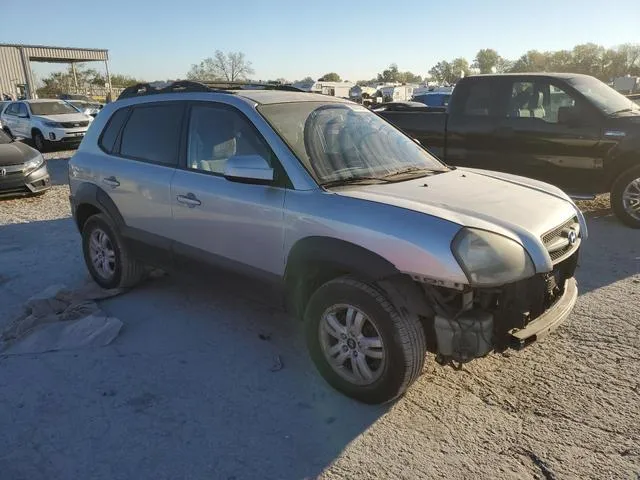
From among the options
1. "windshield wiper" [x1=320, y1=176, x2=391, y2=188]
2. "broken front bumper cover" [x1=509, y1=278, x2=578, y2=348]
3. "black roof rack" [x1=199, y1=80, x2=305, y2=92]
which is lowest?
"broken front bumper cover" [x1=509, y1=278, x2=578, y2=348]

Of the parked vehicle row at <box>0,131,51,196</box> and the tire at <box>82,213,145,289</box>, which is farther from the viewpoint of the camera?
the parked vehicle row at <box>0,131,51,196</box>

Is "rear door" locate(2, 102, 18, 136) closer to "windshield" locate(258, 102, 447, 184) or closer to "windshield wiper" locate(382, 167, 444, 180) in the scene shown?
"windshield" locate(258, 102, 447, 184)

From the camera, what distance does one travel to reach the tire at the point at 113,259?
4816mm

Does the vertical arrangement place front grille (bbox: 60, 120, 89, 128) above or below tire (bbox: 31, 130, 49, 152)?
above

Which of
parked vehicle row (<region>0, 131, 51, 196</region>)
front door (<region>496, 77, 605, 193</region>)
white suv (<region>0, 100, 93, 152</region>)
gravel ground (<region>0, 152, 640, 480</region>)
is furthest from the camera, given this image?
white suv (<region>0, 100, 93, 152</region>)

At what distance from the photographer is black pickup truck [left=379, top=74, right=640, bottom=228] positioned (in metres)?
6.77

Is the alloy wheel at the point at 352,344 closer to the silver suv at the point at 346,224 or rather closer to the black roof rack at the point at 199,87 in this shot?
the silver suv at the point at 346,224

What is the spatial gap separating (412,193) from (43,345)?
2934 mm

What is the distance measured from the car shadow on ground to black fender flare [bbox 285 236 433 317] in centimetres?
25

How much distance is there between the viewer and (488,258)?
106 inches

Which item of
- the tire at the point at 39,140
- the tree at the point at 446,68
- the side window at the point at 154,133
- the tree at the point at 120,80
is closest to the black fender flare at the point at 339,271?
the side window at the point at 154,133

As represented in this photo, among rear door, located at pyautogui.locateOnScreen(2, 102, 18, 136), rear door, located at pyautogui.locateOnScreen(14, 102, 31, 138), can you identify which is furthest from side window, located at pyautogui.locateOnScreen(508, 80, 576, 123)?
rear door, located at pyautogui.locateOnScreen(2, 102, 18, 136)

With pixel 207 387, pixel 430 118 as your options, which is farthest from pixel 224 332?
pixel 430 118

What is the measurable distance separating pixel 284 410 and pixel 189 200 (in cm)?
172
